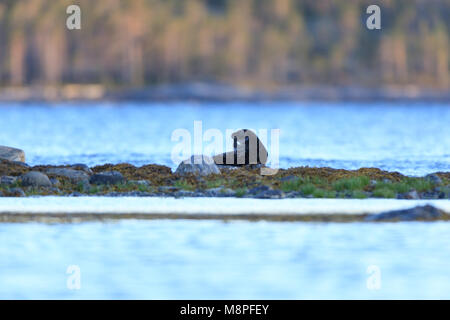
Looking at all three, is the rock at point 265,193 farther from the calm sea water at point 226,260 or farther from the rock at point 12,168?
the rock at point 12,168

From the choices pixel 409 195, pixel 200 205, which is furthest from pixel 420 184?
pixel 200 205

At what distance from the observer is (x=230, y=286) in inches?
612

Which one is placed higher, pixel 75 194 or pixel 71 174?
pixel 71 174

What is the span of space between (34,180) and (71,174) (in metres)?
1.52

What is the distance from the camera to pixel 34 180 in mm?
24875

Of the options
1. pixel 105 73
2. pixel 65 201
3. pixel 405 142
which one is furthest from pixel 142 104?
pixel 65 201

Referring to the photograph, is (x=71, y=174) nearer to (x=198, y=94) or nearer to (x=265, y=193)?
(x=265, y=193)

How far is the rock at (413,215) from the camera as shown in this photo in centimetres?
2031

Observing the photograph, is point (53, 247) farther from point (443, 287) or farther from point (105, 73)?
point (105, 73)

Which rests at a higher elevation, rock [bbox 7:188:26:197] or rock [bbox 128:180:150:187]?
rock [bbox 7:188:26:197]

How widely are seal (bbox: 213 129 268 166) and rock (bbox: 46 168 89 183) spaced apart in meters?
4.33

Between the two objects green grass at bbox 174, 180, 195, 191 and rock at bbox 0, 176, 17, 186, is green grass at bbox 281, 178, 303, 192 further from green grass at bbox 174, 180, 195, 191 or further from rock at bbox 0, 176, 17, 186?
rock at bbox 0, 176, 17, 186

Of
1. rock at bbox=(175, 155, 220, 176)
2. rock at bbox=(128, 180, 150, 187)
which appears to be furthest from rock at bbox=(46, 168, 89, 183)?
rock at bbox=(175, 155, 220, 176)

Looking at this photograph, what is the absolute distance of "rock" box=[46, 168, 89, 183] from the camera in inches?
1014
